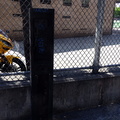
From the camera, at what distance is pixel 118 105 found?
361 centimetres

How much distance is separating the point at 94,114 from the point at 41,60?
1911 millimetres

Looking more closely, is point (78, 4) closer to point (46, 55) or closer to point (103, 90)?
point (103, 90)

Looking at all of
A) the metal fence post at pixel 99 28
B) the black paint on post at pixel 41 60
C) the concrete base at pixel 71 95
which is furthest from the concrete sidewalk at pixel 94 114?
the black paint on post at pixel 41 60

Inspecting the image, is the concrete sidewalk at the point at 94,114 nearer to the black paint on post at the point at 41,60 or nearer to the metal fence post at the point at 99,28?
the metal fence post at the point at 99,28

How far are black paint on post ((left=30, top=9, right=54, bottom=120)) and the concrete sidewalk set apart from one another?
3.83 feet

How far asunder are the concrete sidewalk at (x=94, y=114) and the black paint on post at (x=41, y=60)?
117 centimetres

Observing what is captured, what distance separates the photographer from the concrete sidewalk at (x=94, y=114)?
318 centimetres

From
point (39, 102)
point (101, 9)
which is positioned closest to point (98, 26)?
point (101, 9)

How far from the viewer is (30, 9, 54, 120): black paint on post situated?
5.79 ft

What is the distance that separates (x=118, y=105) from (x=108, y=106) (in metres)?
0.22

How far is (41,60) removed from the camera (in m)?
1.88

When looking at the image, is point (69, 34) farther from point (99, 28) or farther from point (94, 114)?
point (94, 114)

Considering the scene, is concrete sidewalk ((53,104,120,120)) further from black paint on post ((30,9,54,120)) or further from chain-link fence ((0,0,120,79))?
black paint on post ((30,9,54,120))

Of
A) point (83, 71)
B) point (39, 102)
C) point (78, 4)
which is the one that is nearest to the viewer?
point (39, 102)
